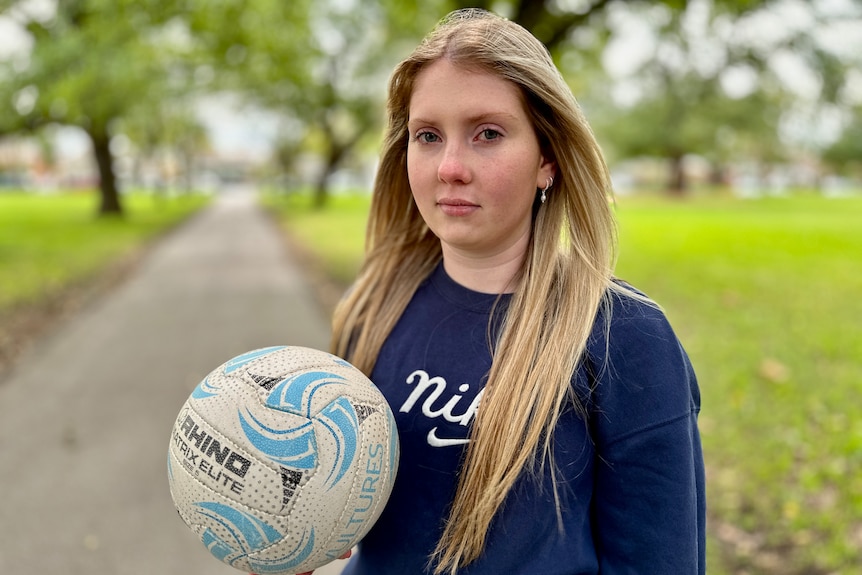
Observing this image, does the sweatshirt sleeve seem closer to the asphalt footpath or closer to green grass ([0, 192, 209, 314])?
the asphalt footpath

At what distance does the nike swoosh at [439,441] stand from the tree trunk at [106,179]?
27.4m

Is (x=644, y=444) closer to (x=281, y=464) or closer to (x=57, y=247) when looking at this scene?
(x=281, y=464)

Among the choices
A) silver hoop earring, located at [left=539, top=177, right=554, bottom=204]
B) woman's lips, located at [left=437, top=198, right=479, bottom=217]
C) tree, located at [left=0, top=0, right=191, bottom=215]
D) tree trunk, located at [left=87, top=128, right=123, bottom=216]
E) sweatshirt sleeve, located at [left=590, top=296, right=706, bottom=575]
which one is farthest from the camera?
tree trunk, located at [left=87, top=128, right=123, bottom=216]

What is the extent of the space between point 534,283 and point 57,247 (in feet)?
59.2

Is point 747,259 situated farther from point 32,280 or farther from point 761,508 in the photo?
point 32,280

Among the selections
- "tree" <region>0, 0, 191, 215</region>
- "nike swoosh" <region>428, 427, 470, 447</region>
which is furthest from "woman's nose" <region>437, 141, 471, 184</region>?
"tree" <region>0, 0, 191, 215</region>

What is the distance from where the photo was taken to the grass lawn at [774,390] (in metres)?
3.99

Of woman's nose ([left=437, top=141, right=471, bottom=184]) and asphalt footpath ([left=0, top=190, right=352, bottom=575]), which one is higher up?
woman's nose ([left=437, top=141, right=471, bottom=184])

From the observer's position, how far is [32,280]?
12.2 metres

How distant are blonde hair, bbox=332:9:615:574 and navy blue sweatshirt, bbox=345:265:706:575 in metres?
0.05

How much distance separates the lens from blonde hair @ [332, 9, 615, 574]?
4.99 feet

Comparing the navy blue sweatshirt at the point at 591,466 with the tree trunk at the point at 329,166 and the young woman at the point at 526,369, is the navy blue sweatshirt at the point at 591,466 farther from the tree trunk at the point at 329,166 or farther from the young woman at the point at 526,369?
the tree trunk at the point at 329,166

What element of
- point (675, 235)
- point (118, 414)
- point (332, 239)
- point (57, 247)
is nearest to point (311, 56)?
point (332, 239)

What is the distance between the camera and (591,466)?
157cm
